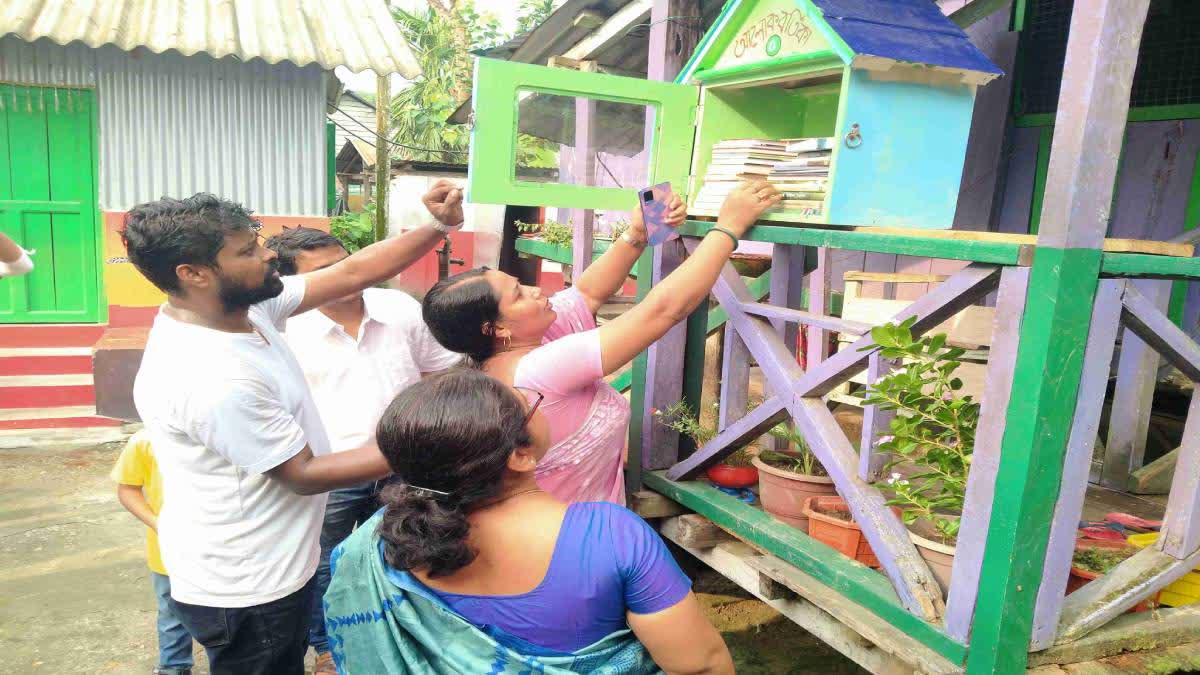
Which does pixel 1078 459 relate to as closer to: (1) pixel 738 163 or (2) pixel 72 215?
(1) pixel 738 163

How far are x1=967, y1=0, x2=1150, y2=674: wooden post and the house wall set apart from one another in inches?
258

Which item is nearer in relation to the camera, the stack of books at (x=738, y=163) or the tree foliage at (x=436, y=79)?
the stack of books at (x=738, y=163)

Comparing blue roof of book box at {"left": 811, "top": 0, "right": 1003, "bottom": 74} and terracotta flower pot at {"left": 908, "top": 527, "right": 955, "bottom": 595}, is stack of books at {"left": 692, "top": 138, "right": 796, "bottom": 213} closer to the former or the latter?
blue roof of book box at {"left": 811, "top": 0, "right": 1003, "bottom": 74}

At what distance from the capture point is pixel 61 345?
7.12 metres

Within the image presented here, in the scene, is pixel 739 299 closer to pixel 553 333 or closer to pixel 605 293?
pixel 605 293

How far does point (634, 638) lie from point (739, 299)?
1.54m

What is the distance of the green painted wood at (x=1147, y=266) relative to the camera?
71.6 inches

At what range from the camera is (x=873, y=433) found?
2338 mm

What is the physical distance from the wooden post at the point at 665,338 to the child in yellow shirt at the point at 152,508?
5.84 feet

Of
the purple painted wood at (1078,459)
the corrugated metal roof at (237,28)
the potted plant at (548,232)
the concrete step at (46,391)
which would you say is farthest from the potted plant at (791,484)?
the concrete step at (46,391)

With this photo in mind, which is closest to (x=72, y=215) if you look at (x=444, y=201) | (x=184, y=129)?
(x=184, y=129)

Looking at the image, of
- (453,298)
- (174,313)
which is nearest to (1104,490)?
(453,298)

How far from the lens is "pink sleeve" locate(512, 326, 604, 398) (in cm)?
210

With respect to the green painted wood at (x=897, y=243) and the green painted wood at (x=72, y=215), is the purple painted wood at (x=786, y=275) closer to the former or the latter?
the green painted wood at (x=897, y=243)
